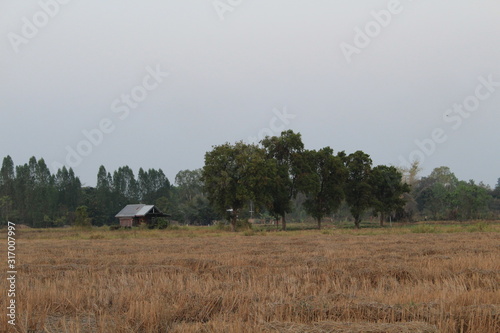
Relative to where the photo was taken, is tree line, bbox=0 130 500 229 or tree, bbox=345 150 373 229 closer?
tree line, bbox=0 130 500 229

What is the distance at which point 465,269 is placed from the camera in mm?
10969

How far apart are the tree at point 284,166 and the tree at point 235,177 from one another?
298 centimetres

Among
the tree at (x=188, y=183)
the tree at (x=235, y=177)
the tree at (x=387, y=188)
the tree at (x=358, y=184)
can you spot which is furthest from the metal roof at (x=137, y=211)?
the tree at (x=188, y=183)

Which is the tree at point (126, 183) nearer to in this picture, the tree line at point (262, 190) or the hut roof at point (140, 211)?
the tree line at point (262, 190)

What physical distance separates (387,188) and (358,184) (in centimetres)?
597

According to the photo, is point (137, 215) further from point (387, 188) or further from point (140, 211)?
point (387, 188)

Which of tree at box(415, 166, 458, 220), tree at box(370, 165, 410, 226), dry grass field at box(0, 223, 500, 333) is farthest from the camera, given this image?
tree at box(415, 166, 458, 220)

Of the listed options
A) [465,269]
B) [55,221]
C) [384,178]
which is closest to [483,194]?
[384,178]

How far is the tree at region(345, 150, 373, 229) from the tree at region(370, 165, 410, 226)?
Result: 1312 mm

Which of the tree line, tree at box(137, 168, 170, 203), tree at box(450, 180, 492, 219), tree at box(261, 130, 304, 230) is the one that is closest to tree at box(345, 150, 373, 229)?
the tree line

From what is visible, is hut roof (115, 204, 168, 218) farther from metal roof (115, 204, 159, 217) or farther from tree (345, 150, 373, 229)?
tree (345, 150, 373, 229)

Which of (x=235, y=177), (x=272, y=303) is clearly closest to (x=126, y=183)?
(x=235, y=177)

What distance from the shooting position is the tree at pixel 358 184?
202ft

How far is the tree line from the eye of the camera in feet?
180
